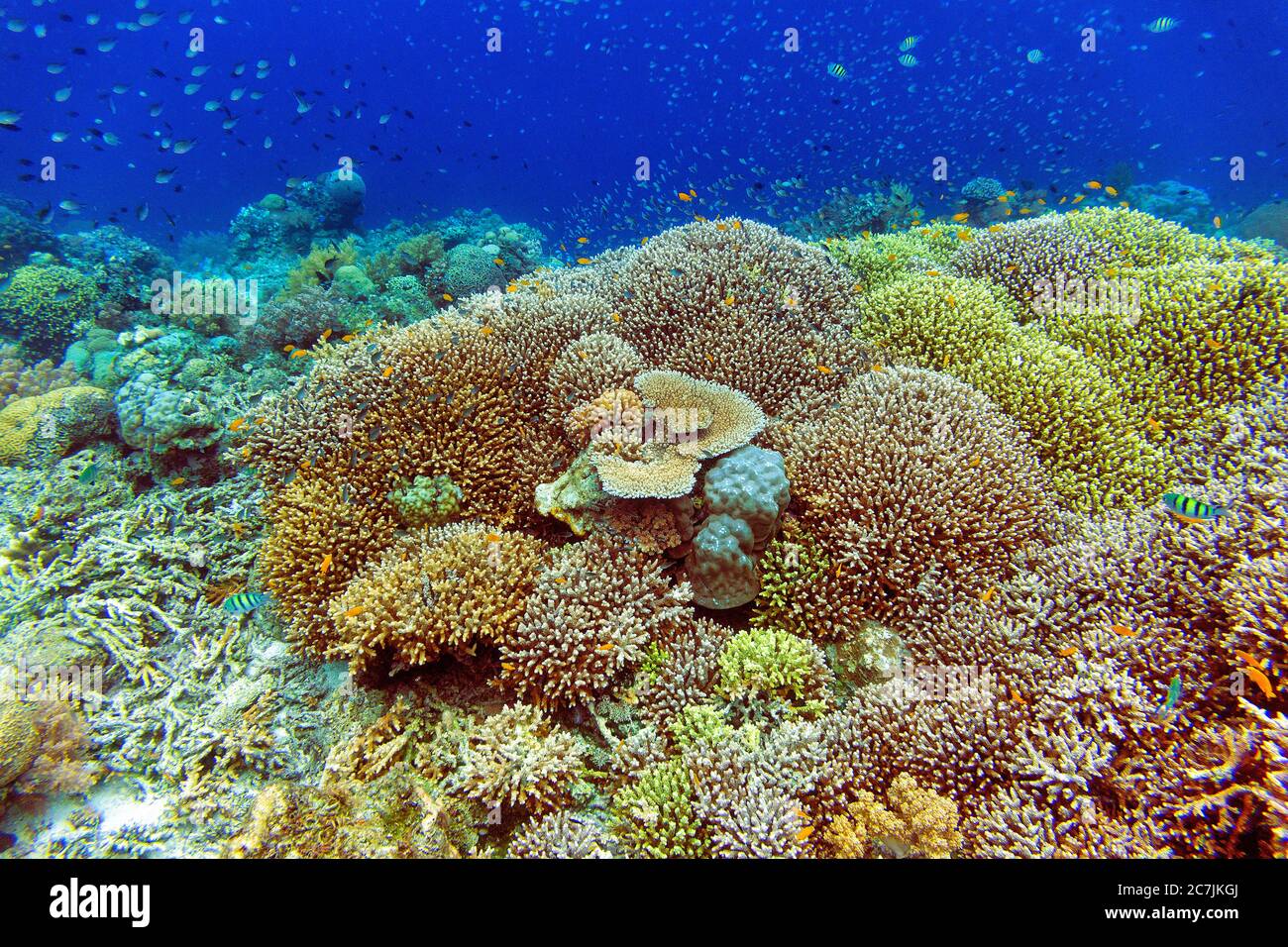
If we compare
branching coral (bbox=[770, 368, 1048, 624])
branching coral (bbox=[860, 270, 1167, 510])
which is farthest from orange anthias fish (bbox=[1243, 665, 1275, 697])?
branching coral (bbox=[860, 270, 1167, 510])

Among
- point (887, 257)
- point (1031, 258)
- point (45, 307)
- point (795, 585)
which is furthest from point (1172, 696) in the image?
point (45, 307)

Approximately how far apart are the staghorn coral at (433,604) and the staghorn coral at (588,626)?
0.18 metres

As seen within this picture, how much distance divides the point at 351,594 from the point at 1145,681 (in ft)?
18.0

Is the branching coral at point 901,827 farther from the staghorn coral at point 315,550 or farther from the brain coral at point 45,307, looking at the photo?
the brain coral at point 45,307

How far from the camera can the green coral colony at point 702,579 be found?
11.0 ft

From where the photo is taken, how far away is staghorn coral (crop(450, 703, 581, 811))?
355 cm

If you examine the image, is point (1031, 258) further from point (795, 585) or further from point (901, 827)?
point (901, 827)

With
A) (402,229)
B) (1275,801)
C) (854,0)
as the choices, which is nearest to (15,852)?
(1275,801)

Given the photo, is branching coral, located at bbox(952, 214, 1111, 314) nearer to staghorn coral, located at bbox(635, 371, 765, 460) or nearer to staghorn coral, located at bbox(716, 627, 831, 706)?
staghorn coral, located at bbox(635, 371, 765, 460)

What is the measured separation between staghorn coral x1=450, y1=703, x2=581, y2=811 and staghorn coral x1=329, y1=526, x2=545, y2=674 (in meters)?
0.60

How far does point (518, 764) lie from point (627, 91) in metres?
119

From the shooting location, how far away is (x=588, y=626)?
13.2 feet

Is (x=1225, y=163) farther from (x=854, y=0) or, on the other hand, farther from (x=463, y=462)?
(x=463, y=462)

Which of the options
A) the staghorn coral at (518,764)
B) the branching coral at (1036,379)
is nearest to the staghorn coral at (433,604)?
the staghorn coral at (518,764)
